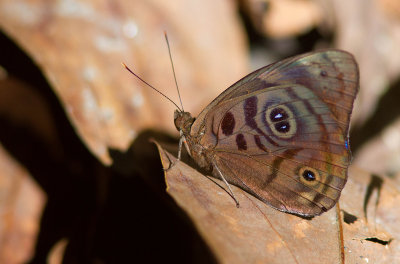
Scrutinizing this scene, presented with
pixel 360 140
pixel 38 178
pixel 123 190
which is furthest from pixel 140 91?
pixel 360 140

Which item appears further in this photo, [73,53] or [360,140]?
[360,140]

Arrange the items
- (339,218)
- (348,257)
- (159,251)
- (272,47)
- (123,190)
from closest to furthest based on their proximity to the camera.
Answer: (348,257), (339,218), (159,251), (123,190), (272,47)

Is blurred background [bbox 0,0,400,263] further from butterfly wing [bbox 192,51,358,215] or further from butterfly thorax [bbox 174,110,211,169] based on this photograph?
butterfly wing [bbox 192,51,358,215]

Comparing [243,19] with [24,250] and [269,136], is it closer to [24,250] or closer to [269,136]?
[269,136]

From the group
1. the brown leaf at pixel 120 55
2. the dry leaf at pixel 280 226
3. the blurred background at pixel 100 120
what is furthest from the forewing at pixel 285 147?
the brown leaf at pixel 120 55

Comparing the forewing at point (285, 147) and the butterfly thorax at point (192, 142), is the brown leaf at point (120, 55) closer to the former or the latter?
the butterfly thorax at point (192, 142)

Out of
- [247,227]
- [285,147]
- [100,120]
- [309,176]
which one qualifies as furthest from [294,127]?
[100,120]

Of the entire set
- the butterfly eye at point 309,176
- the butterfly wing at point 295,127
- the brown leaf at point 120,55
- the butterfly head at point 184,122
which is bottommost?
the butterfly eye at point 309,176
